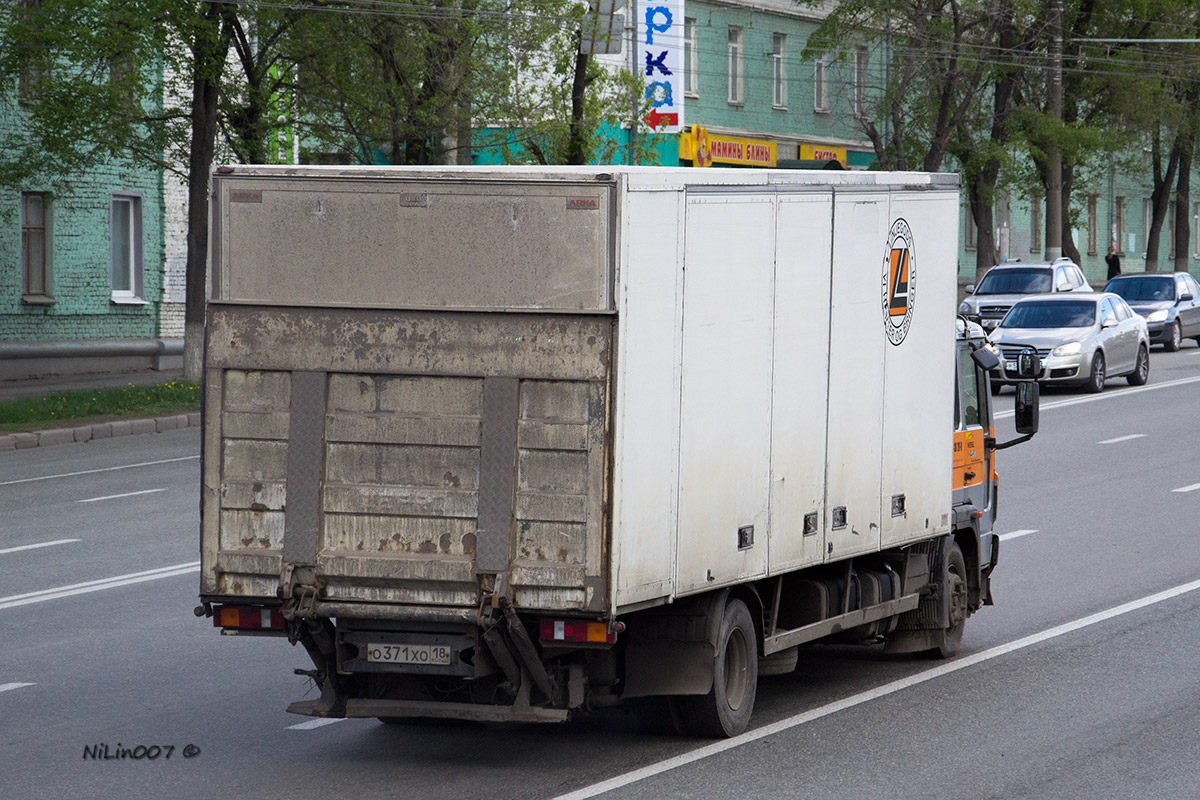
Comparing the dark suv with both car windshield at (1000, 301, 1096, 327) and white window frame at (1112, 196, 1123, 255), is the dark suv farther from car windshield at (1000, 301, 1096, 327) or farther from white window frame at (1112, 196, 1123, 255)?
white window frame at (1112, 196, 1123, 255)

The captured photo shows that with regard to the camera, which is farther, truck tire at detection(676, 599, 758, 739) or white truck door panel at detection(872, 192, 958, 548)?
white truck door panel at detection(872, 192, 958, 548)

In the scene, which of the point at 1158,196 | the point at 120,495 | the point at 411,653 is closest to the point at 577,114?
the point at 120,495

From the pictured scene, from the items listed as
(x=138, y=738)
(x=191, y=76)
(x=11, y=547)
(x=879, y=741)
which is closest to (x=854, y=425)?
(x=879, y=741)

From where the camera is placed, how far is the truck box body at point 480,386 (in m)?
6.58

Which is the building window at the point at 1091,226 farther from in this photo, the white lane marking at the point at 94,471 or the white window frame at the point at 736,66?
the white lane marking at the point at 94,471

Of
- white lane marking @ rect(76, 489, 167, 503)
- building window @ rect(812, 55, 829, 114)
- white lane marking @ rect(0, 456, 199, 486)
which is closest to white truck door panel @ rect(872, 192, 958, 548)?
white lane marking @ rect(76, 489, 167, 503)

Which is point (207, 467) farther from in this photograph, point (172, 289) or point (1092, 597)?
point (172, 289)

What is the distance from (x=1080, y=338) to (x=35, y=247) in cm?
1887

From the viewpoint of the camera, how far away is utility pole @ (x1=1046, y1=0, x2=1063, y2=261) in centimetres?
4050

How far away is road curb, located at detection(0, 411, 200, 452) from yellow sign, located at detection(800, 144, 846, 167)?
27.1m

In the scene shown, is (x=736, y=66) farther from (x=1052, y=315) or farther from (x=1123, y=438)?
(x=1123, y=438)

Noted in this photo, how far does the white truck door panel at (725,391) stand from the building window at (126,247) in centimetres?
2751

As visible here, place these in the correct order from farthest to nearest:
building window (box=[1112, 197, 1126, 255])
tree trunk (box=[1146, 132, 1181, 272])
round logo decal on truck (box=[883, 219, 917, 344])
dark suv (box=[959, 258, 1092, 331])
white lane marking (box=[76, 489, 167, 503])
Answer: building window (box=[1112, 197, 1126, 255])
tree trunk (box=[1146, 132, 1181, 272])
dark suv (box=[959, 258, 1092, 331])
white lane marking (box=[76, 489, 167, 503])
round logo decal on truck (box=[883, 219, 917, 344])

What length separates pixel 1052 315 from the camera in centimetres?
2789
